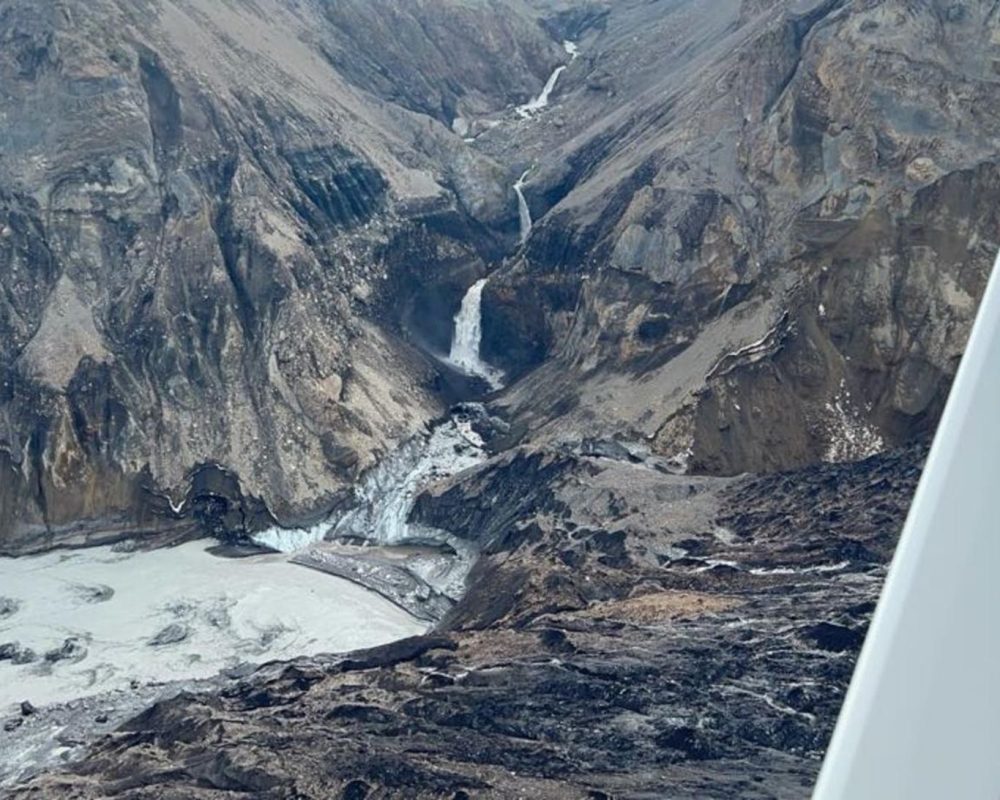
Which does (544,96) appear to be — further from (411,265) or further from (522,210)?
(411,265)

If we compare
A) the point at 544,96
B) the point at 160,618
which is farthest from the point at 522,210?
the point at 160,618

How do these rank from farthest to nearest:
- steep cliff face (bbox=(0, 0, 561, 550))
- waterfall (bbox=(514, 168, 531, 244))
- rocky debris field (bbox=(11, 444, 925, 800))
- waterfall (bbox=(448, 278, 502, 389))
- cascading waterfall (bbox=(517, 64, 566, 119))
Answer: cascading waterfall (bbox=(517, 64, 566, 119)) → waterfall (bbox=(514, 168, 531, 244)) → waterfall (bbox=(448, 278, 502, 389)) → steep cliff face (bbox=(0, 0, 561, 550)) → rocky debris field (bbox=(11, 444, 925, 800))

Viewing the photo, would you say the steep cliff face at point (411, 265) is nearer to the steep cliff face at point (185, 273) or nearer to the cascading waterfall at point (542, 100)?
the steep cliff face at point (185, 273)

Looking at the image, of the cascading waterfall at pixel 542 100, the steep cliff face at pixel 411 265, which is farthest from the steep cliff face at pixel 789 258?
the cascading waterfall at pixel 542 100

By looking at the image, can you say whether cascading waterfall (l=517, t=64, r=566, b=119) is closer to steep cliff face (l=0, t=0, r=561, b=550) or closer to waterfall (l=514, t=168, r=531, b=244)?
waterfall (l=514, t=168, r=531, b=244)

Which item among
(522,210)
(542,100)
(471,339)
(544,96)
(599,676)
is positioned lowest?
(599,676)

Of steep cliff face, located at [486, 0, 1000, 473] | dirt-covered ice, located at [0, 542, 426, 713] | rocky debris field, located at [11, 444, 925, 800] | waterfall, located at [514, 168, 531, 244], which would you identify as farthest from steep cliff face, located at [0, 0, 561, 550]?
rocky debris field, located at [11, 444, 925, 800]
